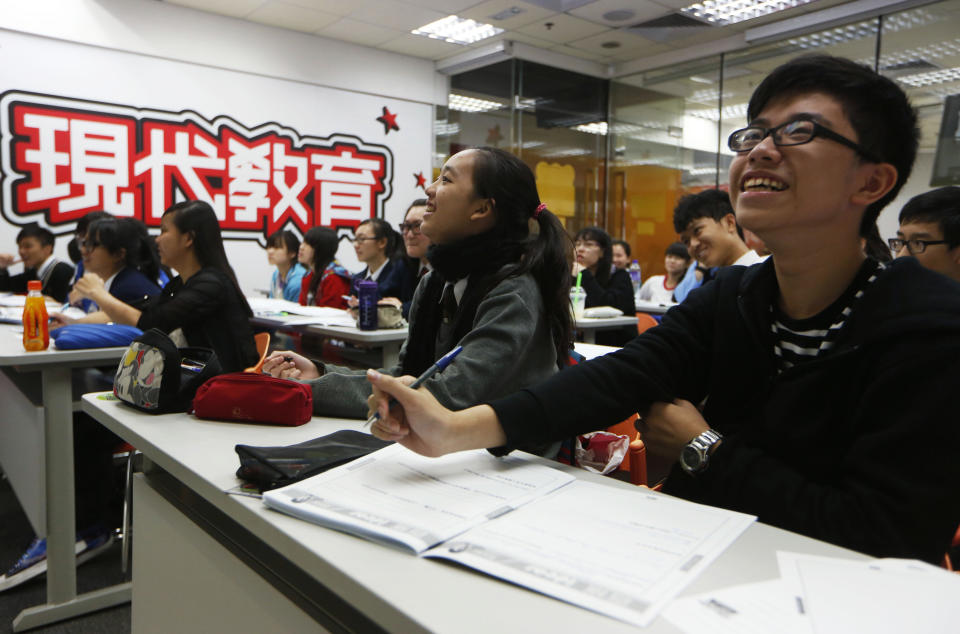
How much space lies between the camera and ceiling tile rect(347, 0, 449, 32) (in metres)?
5.93

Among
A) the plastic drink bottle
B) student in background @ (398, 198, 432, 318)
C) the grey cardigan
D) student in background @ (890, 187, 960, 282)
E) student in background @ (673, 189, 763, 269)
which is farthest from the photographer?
the plastic drink bottle

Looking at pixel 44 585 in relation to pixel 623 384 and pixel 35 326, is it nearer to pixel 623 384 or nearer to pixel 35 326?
pixel 35 326

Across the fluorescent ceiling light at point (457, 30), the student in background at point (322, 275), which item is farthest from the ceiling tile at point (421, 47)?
the student in background at point (322, 275)

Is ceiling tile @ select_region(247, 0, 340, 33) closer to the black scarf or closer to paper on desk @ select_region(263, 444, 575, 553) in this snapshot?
the black scarf

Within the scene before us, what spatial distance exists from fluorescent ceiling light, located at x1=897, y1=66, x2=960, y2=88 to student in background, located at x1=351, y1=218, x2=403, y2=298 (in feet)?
14.7

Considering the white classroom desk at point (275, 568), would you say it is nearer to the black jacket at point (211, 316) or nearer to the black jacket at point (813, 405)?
the black jacket at point (813, 405)

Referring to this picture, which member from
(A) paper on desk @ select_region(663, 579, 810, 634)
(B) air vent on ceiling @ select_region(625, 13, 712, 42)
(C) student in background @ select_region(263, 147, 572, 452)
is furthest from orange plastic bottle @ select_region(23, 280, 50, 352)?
(B) air vent on ceiling @ select_region(625, 13, 712, 42)

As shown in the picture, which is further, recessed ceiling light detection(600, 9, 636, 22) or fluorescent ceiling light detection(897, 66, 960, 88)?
recessed ceiling light detection(600, 9, 636, 22)

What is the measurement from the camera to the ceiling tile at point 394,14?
5930 millimetres

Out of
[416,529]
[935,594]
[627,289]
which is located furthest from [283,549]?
[627,289]

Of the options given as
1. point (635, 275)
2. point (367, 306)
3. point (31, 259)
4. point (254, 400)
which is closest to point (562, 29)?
point (635, 275)

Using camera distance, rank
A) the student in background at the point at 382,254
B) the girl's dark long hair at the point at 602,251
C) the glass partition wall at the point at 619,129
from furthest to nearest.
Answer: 1. the glass partition wall at the point at 619,129
2. the girl's dark long hair at the point at 602,251
3. the student in background at the point at 382,254

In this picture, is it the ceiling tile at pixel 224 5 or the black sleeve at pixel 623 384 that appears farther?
the ceiling tile at pixel 224 5

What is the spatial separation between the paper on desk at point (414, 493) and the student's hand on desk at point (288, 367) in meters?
0.55
